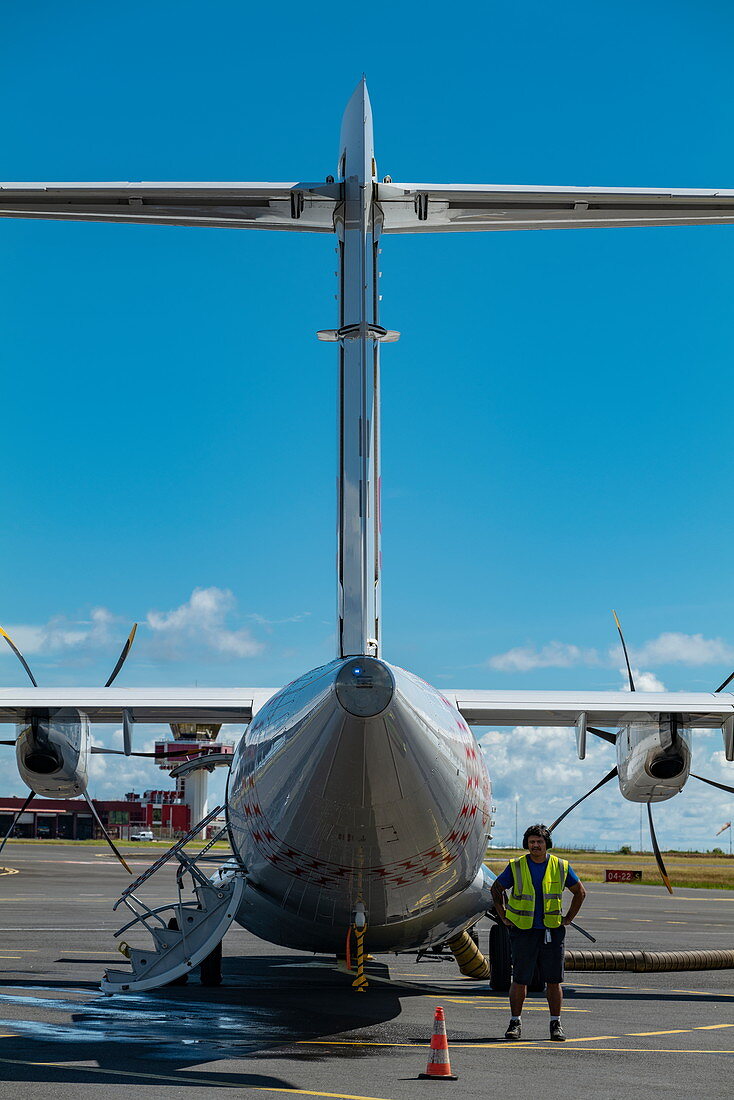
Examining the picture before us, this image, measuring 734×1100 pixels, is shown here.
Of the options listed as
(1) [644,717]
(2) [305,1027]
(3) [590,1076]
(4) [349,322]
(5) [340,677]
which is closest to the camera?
(5) [340,677]

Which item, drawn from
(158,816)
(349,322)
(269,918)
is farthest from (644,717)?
(158,816)

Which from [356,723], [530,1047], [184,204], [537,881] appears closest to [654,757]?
[537,881]

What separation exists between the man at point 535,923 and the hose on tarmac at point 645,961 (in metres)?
6.34

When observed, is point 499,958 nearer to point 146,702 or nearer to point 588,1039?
point 588,1039

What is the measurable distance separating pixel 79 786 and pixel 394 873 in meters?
6.63

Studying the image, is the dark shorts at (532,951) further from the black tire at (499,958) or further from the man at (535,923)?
the black tire at (499,958)

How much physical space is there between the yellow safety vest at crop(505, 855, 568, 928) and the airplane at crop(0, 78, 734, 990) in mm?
492

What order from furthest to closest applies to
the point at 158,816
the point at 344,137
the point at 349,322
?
the point at 158,816, the point at 344,137, the point at 349,322

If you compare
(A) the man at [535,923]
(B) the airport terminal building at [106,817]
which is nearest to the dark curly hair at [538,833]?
(A) the man at [535,923]

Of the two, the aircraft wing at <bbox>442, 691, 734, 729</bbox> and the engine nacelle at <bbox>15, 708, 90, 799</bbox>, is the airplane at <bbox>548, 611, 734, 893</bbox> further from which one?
the engine nacelle at <bbox>15, 708, 90, 799</bbox>

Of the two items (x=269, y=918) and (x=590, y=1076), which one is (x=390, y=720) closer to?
(x=590, y=1076)

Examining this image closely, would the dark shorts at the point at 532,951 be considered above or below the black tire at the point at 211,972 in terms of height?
above

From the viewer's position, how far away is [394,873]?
9383mm

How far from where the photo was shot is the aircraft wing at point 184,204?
9.56 m
